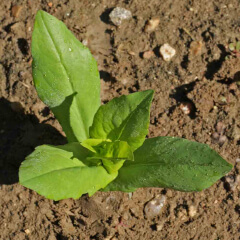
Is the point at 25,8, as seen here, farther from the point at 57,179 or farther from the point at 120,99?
the point at 57,179

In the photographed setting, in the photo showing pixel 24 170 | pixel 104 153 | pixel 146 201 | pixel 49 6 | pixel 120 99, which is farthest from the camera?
pixel 49 6

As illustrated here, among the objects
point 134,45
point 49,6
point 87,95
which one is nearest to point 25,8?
point 49,6

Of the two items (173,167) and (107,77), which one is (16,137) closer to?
(107,77)

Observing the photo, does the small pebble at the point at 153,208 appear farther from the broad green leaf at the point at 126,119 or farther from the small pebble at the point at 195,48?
the small pebble at the point at 195,48

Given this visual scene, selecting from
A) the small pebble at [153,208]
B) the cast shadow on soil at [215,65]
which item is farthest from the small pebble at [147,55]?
the small pebble at [153,208]

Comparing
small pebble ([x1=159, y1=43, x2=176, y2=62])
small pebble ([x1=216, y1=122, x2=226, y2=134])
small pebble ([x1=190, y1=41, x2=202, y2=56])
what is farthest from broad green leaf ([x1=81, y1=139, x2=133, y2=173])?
small pebble ([x1=190, y1=41, x2=202, y2=56])

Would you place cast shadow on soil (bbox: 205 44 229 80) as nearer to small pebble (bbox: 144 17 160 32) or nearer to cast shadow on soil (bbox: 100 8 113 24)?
small pebble (bbox: 144 17 160 32)

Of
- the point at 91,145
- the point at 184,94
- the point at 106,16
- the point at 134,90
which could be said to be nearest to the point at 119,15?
the point at 106,16
